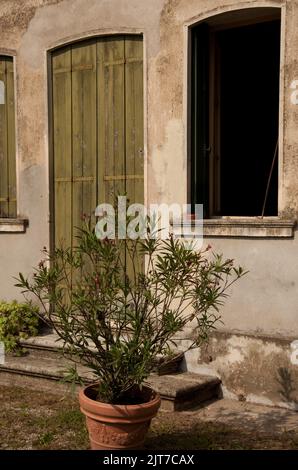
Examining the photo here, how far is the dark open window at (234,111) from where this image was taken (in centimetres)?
607

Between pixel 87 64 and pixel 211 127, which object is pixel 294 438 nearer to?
pixel 211 127


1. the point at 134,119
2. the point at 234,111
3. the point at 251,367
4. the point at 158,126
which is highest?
the point at 234,111

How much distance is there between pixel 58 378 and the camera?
19.7ft

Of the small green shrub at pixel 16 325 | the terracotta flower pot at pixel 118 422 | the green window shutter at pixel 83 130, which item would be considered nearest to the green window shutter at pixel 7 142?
the green window shutter at pixel 83 130

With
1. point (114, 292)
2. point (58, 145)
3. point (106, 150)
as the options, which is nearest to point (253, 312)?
point (114, 292)

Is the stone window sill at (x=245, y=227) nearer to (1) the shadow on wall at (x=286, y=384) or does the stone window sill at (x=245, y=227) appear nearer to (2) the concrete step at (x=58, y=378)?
(1) the shadow on wall at (x=286, y=384)

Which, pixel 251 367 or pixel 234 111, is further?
pixel 234 111

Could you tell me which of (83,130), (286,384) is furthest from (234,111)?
(286,384)

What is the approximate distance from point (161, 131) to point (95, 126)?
0.95 meters

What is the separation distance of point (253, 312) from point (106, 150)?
98.9 inches

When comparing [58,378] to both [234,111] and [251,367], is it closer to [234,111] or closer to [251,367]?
[251,367]

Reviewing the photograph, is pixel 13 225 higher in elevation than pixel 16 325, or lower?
higher

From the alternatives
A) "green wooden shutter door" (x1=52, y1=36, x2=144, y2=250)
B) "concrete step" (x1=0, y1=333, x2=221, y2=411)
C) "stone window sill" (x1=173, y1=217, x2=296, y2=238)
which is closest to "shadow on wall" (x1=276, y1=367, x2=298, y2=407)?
"concrete step" (x1=0, y1=333, x2=221, y2=411)

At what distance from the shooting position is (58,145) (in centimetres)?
703
